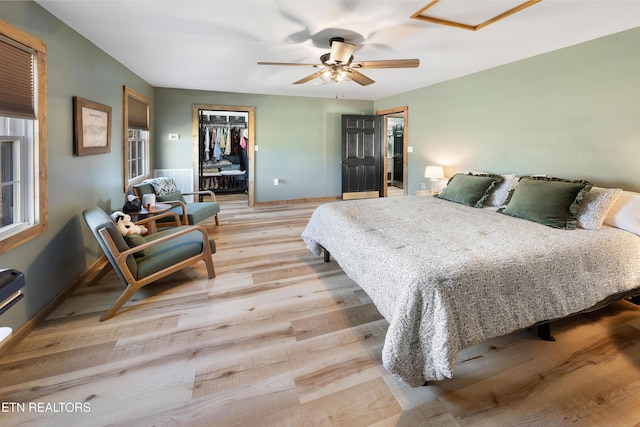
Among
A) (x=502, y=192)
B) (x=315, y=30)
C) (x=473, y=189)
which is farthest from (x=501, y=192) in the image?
(x=315, y=30)

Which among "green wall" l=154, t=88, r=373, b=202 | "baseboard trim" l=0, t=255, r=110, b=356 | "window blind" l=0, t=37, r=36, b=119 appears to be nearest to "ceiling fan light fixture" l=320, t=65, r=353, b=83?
"window blind" l=0, t=37, r=36, b=119

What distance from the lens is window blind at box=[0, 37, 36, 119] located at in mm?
1807

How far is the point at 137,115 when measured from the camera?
465 cm

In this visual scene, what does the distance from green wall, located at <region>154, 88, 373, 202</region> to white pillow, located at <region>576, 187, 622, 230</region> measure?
497cm

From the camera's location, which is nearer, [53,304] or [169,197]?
[53,304]

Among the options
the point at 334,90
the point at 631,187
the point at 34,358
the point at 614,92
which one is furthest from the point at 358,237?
the point at 334,90

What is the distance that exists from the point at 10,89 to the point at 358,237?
2.44 meters

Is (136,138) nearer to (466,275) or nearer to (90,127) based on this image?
(90,127)

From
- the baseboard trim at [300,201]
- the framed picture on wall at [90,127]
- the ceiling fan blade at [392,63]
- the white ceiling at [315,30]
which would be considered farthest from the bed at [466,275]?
the baseboard trim at [300,201]

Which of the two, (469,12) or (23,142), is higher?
(469,12)

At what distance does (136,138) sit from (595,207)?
231 inches

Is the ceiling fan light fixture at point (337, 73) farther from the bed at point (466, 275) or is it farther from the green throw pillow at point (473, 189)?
the green throw pillow at point (473, 189)

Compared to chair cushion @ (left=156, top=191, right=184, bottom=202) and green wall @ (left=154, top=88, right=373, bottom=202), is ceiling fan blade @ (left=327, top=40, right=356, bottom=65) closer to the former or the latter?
chair cushion @ (left=156, top=191, right=184, bottom=202)

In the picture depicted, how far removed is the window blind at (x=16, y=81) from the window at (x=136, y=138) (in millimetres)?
2090
